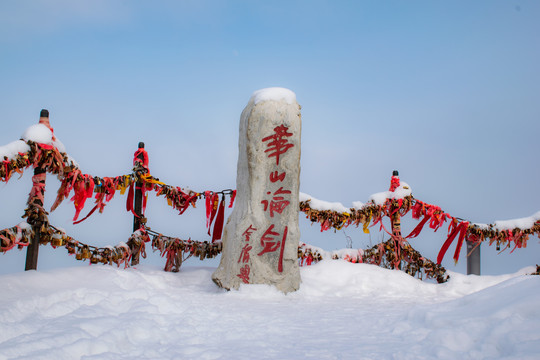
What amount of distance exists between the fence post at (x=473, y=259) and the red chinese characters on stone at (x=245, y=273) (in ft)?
15.0

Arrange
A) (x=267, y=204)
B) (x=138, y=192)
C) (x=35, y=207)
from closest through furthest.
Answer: (x=35, y=207) → (x=267, y=204) → (x=138, y=192)

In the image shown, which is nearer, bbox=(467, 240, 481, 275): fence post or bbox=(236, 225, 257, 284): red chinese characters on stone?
bbox=(236, 225, 257, 284): red chinese characters on stone

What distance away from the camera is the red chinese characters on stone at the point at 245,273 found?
550 centimetres

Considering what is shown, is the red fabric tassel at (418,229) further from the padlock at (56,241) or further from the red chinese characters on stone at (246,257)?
the padlock at (56,241)

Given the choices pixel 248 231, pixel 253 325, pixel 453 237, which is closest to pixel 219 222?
pixel 248 231

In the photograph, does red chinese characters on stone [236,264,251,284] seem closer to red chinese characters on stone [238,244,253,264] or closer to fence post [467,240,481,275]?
red chinese characters on stone [238,244,253,264]

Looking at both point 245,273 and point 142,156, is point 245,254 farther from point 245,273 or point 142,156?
point 142,156

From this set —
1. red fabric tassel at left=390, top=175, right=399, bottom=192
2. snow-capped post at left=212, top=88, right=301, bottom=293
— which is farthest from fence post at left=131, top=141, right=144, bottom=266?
red fabric tassel at left=390, top=175, right=399, bottom=192

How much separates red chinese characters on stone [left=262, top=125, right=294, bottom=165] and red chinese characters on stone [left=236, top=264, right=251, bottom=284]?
1.51 meters

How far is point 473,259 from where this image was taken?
7852mm

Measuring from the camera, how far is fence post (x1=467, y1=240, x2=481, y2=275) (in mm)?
7812

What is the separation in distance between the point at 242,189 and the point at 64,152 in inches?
90.5

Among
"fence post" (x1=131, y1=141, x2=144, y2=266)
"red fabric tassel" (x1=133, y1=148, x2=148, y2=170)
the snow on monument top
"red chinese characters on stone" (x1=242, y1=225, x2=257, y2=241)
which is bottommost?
"red chinese characters on stone" (x1=242, y1=225, x2=257, y2=241)

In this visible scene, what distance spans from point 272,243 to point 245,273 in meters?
0.52
